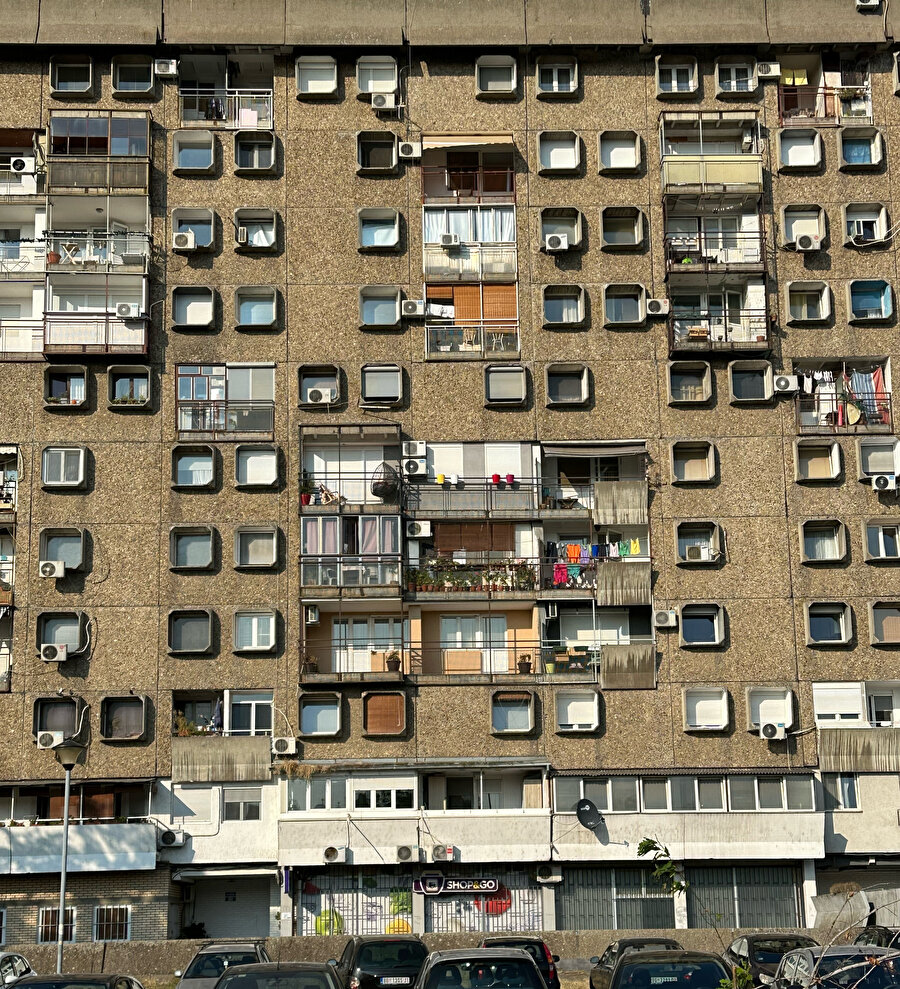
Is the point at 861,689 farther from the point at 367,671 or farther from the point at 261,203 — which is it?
the point at 261,203

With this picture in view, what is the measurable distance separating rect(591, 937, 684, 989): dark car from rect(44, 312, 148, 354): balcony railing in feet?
71.5

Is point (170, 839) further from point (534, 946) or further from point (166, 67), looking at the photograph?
point (166, 67)

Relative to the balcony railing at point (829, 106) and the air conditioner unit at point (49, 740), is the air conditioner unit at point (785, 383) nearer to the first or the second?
the balcony railing at point (829, 106)

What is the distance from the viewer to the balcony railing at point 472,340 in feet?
143

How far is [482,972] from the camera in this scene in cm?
1875

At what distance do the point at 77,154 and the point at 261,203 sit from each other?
558 cm

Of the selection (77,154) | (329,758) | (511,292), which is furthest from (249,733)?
(77,154)

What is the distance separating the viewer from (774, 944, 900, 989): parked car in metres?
17.8

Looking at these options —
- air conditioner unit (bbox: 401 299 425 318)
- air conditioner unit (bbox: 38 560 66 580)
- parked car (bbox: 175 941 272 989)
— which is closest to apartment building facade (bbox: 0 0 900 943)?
air conditioner unit (bbox: 401 299 425 318)

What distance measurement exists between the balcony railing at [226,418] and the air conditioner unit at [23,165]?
860 centimetres

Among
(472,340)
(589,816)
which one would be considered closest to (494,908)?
(589,816)

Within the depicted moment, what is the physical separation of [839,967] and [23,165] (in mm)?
35513

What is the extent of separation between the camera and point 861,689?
1634 inches

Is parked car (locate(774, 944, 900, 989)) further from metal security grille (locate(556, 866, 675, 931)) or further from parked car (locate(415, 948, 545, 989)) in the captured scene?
metal security grille (locate(556, 866, 675, 931))
